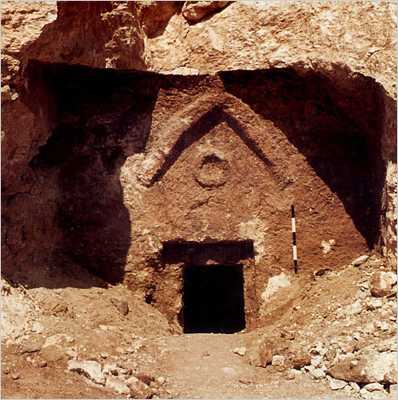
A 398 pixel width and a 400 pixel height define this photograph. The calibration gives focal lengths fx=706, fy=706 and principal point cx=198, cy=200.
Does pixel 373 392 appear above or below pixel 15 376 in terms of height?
below

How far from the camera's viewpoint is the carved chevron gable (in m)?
7.12

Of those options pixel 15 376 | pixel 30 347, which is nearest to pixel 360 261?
pixel 30 347

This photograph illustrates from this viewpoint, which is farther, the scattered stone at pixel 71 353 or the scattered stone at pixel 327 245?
the scattered stone at pixel 327 245

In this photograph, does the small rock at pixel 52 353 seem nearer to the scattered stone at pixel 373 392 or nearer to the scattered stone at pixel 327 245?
the scattered stone at pixel 373 392

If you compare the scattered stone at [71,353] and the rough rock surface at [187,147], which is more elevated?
the rough rock surface at [187,147]

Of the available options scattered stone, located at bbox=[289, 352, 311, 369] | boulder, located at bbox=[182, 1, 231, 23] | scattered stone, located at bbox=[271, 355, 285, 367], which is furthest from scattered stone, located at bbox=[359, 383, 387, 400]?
boulder, located at bbox=[182, 1, 231, 23]

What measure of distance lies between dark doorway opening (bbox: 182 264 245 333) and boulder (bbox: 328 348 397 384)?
3220 mm

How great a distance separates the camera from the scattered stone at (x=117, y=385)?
4.97 m

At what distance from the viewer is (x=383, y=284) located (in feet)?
19.0

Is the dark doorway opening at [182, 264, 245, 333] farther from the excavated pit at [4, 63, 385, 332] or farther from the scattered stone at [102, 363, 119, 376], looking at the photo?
the scattered stone at [102, 363, 119, 376]

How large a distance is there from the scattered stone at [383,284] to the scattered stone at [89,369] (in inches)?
91.0

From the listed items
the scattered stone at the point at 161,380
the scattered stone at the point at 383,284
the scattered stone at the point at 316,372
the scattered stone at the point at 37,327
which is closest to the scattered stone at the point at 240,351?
the scattered stone at the point at 316,372

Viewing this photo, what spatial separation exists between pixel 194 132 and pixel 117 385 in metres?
3.07

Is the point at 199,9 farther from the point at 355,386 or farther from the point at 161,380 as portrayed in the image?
the point at 355,386
